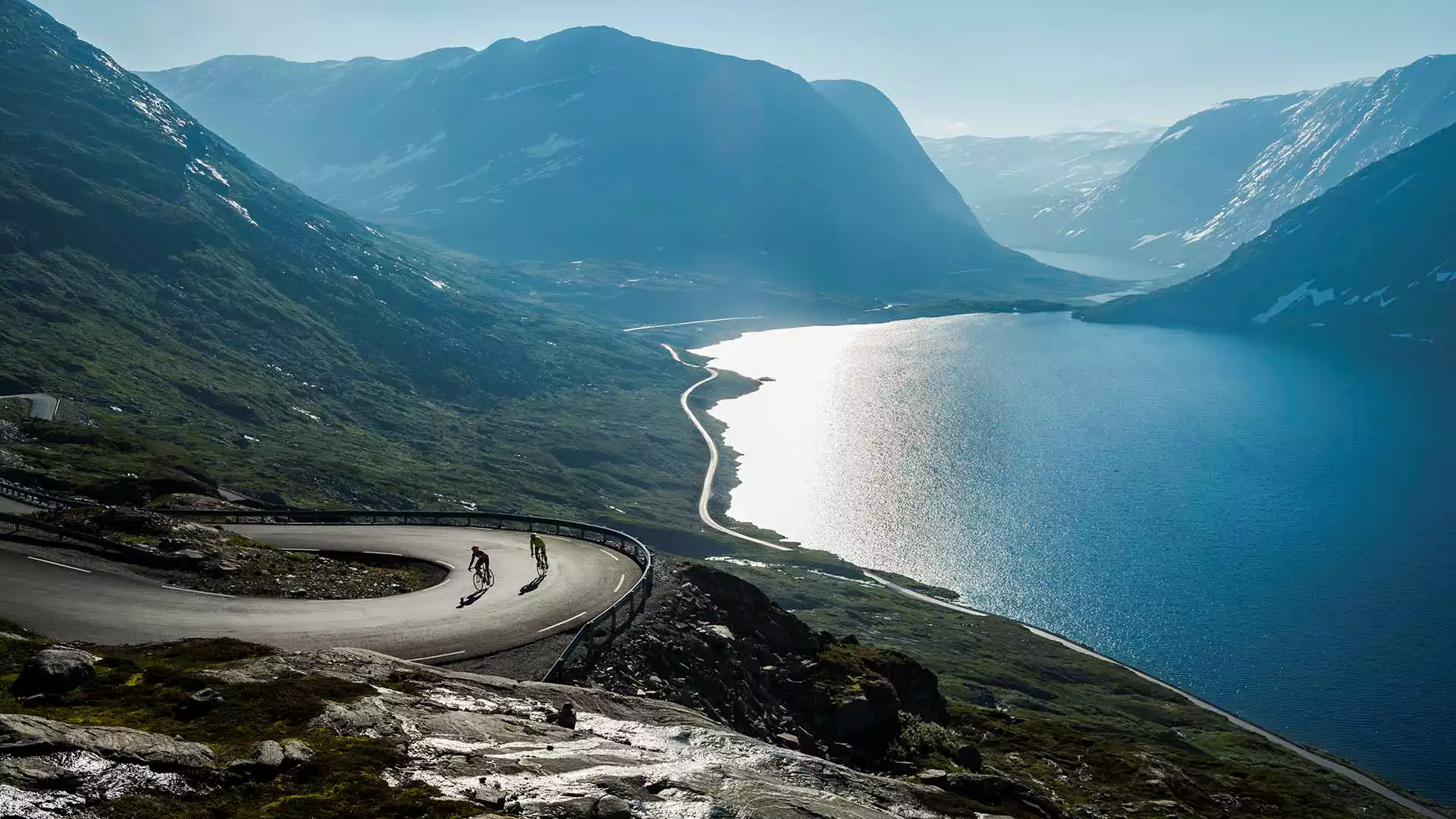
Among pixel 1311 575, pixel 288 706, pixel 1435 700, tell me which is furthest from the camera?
pixel 1311 575

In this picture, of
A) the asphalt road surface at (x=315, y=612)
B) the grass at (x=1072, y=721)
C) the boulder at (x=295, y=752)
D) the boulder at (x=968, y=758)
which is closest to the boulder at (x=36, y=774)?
the boulder at (x=295, y=752)

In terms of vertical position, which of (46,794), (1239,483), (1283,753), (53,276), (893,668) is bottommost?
(1283,753)

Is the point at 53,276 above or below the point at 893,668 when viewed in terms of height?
above

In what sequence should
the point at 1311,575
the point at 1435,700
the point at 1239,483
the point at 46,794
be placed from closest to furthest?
the point at 46,794, the point at 1435,700, the point at 1311,575, the point at 1239,483

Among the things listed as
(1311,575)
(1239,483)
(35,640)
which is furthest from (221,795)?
(1239,483)

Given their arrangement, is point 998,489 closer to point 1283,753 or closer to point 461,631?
point 1283,753

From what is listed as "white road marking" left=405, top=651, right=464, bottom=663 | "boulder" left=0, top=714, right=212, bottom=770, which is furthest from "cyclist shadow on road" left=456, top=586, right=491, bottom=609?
"boulder" left=0, top=714, right=212, bottom=770

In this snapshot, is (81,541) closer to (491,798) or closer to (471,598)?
(471,598)

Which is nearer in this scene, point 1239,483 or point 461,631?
point 461,631
